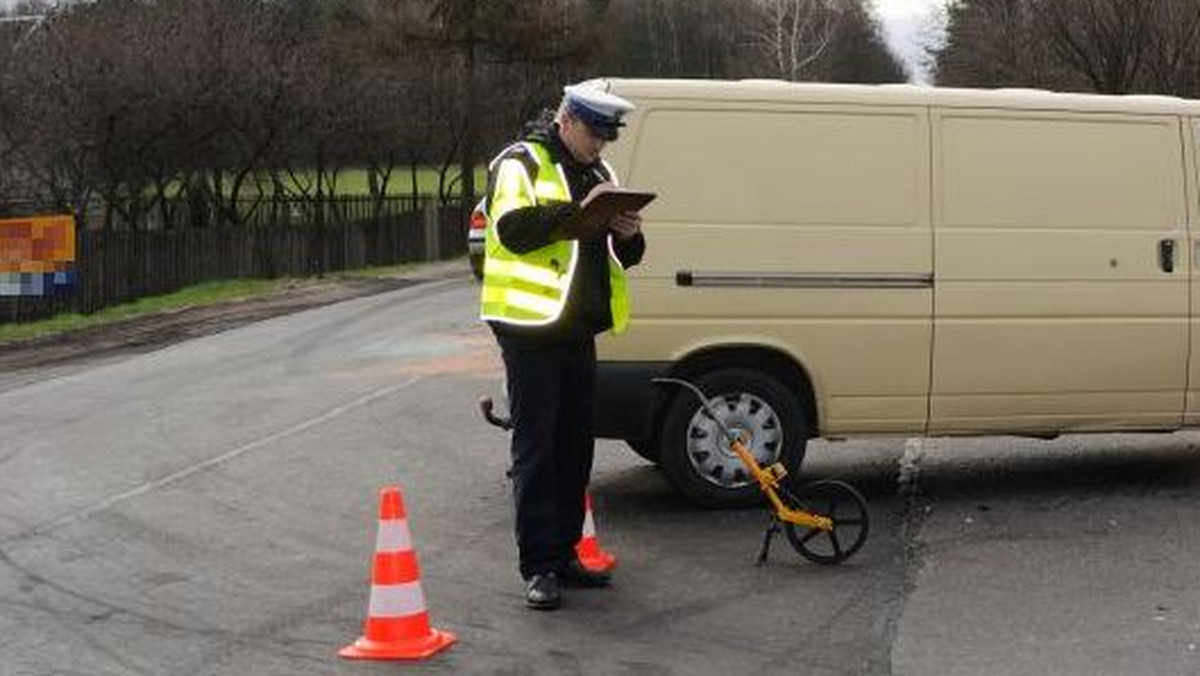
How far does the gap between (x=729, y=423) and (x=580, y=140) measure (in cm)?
211

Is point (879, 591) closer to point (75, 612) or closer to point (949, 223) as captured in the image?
point (949, 223)

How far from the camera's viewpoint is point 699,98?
25.5 ft

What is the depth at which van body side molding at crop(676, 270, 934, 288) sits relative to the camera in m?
7.73

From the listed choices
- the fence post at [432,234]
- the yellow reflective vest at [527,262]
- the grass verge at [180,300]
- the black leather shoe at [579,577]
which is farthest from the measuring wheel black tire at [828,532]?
the fence post at [432,234]

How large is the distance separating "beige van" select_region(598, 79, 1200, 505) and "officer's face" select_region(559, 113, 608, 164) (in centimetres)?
133

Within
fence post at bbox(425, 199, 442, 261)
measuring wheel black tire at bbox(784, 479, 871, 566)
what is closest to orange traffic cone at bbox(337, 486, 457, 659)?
measuring wheel black tire at bbox(784, 479, 871, 566)

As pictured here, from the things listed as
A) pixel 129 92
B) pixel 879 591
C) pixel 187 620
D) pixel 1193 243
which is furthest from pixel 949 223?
pixel 129 92

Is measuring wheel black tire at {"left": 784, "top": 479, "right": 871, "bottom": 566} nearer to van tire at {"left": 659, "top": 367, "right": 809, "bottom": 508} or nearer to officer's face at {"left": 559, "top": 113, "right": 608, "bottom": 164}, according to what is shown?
van tire at {"left": 659, "top": 367, "right": 809, "bottom": 508}

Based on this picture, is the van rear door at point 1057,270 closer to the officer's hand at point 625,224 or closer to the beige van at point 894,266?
the beige van at point 894,266

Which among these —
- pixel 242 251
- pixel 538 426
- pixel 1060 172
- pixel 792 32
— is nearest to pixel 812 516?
pixel 538 426

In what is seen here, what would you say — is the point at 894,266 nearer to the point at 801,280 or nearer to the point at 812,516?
the point at 801,280

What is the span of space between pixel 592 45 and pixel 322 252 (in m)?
15.1

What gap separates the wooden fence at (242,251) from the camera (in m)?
25.0

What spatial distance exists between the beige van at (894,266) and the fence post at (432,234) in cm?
3143
